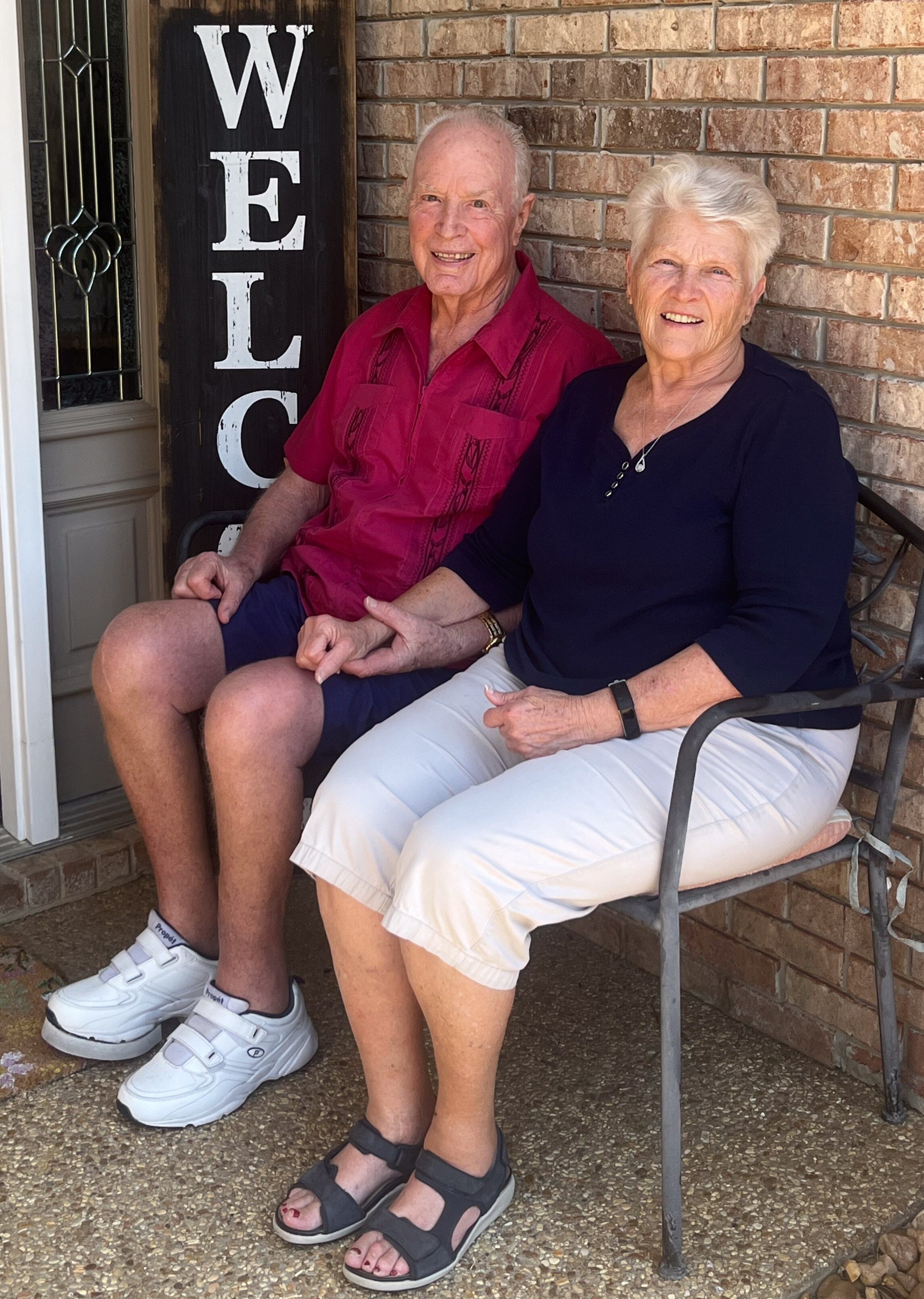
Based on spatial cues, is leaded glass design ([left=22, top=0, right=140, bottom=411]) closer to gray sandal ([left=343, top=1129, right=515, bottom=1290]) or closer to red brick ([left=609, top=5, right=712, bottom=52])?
red brick ([left=609, top=5, right=712, bottom=52])

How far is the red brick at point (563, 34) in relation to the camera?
8.71 feet

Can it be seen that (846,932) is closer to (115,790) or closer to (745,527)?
(745,527)

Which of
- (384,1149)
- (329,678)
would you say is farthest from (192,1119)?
(329,678)

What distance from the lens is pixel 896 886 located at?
2.45 meters

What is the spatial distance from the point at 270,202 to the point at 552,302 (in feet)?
2.43

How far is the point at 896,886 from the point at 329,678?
103 centimetres

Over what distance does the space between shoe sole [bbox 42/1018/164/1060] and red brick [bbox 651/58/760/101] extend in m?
1.94

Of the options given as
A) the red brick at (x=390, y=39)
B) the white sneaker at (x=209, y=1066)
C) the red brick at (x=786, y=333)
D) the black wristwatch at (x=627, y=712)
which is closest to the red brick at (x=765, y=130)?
the red brick at (x=786, y=333)

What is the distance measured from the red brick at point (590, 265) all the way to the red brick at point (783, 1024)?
137 cm

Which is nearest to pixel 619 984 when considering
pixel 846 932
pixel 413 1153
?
pixel 846 932

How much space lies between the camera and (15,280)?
288 cm

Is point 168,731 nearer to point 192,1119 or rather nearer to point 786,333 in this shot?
point 192,1119

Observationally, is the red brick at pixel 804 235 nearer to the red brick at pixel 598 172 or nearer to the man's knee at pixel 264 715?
the red brick at pixel 598 172

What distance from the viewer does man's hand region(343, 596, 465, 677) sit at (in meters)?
2.43
